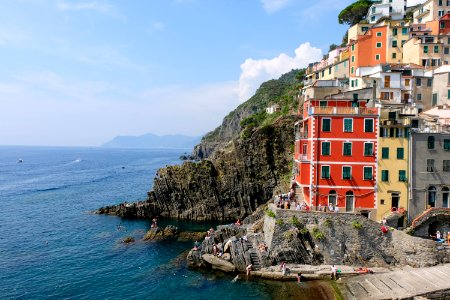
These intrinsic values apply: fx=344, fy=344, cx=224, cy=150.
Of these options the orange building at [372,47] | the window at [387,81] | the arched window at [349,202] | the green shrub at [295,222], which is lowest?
the green shrub at [295,222]

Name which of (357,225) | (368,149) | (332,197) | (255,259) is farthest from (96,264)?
(368,149)

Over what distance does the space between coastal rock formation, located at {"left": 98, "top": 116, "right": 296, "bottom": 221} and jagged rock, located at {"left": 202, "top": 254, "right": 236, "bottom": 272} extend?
23.9 metres

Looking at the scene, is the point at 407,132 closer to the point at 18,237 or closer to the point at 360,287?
the point at 360,287

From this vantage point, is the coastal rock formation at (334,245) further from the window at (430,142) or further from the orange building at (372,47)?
the orange building at (372,47)

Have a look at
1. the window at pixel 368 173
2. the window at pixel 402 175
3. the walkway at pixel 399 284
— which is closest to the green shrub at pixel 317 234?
the walkway at pixel 399 284

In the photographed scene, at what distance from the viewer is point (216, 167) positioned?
65875 millimetres

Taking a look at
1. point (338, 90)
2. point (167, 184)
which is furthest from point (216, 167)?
point (338, 90)

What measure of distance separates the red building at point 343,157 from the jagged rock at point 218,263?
1087 cm

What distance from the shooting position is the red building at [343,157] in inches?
1437

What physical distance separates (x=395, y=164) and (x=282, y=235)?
Result: 14.1 meters

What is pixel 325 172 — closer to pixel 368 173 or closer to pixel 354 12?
pixel 368 173

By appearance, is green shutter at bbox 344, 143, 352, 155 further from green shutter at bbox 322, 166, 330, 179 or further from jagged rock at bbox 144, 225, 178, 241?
jagged rock at bbox 144, 225, 178, 241

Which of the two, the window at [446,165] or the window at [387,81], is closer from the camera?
the window at [446,165]

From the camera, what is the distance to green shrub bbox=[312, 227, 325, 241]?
1346 inches
